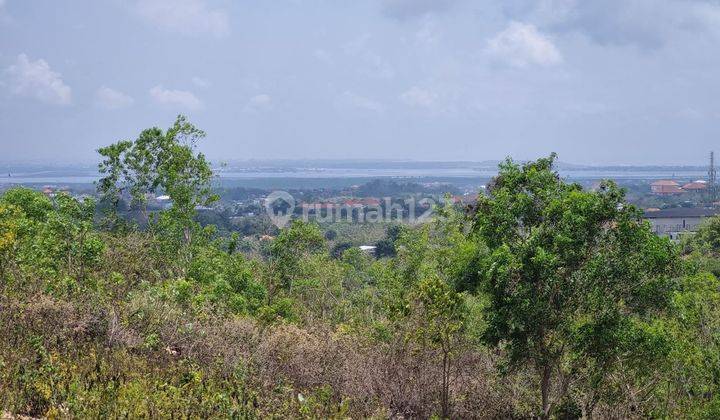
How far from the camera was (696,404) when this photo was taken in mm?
8016

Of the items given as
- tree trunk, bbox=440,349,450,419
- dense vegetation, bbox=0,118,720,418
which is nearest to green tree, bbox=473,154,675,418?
dense vegetation, bbox=0,118,720,418

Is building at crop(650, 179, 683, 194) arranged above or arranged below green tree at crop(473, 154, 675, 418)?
below

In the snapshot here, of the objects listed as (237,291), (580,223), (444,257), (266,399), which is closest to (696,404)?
(580,223)

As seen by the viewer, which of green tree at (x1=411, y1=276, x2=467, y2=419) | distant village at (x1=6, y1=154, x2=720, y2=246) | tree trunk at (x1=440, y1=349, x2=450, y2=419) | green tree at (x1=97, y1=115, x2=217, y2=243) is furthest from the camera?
distant village at (x1=6, y1=154, x2=720, y2=246)

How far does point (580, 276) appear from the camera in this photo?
26.0 feet

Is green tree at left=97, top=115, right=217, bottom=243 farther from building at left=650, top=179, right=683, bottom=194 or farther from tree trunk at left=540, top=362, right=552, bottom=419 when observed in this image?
building at left=650, top=179, right=683, bottom=194

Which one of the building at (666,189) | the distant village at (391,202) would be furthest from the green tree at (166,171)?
the building at (666,189)

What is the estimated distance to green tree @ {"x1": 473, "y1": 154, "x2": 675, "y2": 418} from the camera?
7.86 meters

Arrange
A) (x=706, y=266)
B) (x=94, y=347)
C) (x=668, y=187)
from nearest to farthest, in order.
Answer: (x=94, y=347) < (x=706, y=266) < (x=668, y=187)

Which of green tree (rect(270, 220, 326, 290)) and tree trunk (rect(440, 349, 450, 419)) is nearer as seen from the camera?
tree trunk (rect(440, 349, 450, 419))

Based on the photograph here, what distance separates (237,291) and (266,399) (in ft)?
28.5

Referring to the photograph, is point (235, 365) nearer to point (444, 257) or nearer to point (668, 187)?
point (444, 257)

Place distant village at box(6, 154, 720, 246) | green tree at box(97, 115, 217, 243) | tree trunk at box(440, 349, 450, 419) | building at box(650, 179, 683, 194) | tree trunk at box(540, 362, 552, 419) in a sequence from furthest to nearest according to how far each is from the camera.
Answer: building at box(650, 179, 683, 194), distant village at box(6, 154, 720, 246), green tree at box(97, 115, 217, 243), tree trunk at box(540, 362, 552, 419), tree trunk at box(440, 349, 450, 419)

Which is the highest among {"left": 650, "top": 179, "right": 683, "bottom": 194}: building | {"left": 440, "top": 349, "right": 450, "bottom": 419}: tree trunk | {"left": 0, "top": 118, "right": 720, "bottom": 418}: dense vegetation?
{"left": 0, "top": 118, "right": 720, "bottom": 418}: dense vegetation
